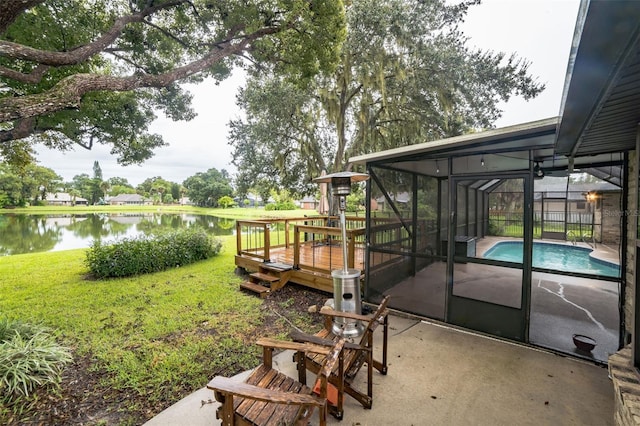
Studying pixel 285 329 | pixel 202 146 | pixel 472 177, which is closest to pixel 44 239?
pixel 285 329

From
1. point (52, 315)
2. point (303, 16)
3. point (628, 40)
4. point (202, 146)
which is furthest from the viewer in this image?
point (202, 146)

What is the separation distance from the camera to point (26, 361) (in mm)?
2615

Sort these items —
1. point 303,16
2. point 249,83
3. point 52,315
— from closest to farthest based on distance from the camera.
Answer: point 52,315
point 303,16
point 249,83

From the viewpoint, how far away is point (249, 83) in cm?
944

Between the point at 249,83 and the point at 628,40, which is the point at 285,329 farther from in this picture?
the point at 249,83

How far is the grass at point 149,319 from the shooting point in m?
2.84

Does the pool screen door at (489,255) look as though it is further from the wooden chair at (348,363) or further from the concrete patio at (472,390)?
the wooden chair at (348,363)

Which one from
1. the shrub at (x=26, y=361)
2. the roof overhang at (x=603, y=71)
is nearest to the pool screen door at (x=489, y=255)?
the roof overhang at (x=603, y=71)

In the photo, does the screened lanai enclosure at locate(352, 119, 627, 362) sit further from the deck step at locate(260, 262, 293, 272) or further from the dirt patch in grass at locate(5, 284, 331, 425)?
the dirt patch in grass at locate(5, 284, 331, 425)

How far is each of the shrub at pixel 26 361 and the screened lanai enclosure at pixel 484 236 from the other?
4.24m

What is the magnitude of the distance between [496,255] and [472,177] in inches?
43.8

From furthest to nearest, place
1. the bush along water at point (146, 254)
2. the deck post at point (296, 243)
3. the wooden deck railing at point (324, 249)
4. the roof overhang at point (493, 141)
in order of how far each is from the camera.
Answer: the bush along water at point (146, 254) < the deck post at point (296, 243) < the wooden deck railing at point (324, 249) < the roof overhang at point (493, 141)

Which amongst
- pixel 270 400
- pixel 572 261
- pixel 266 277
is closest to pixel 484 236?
pixel 270 400

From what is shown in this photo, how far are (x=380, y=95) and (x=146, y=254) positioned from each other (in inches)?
346
